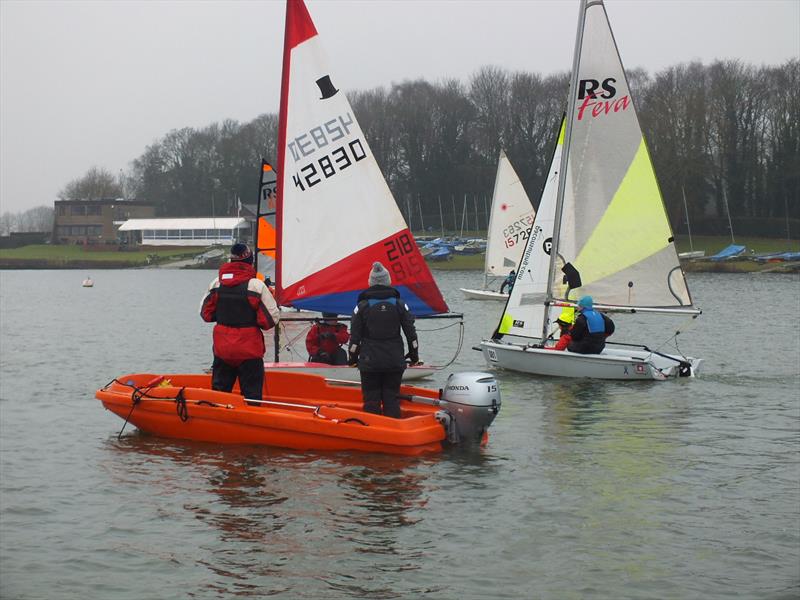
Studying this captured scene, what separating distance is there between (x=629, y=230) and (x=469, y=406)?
7878 mm

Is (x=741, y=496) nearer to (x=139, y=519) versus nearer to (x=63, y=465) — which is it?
(x=139, y=519)

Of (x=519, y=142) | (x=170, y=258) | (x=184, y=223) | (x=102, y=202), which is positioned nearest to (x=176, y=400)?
(x=519, y=142)

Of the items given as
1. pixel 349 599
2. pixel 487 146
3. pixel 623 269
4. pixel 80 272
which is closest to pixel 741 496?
pixel 349 599

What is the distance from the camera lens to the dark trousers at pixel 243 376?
11.6 meters

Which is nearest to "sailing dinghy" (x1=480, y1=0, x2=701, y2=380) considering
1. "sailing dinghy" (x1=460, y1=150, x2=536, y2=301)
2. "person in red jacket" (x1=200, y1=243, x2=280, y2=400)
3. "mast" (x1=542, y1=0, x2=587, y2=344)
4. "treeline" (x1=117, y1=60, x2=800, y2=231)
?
"mast" (x1=542, y1=0, x2=587, y2=344)

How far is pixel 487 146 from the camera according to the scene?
88875 millimetres

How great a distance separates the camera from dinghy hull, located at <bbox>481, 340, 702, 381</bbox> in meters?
16.9

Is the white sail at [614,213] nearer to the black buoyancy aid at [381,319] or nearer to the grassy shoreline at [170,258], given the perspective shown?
the black buoyancy aid at [381,319]

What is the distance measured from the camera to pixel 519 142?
85375mm

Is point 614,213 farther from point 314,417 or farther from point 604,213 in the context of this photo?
point 314,417

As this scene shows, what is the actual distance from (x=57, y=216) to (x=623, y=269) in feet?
345

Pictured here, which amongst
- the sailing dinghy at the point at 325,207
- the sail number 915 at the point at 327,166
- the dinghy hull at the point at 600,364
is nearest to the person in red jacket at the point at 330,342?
the sailing dinghy at the point at 325,207

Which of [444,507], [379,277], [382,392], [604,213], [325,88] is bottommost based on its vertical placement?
[444,507]

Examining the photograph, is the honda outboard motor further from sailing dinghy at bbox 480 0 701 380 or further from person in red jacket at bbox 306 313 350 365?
sailing dinghy at bbox 480 0 701 380
